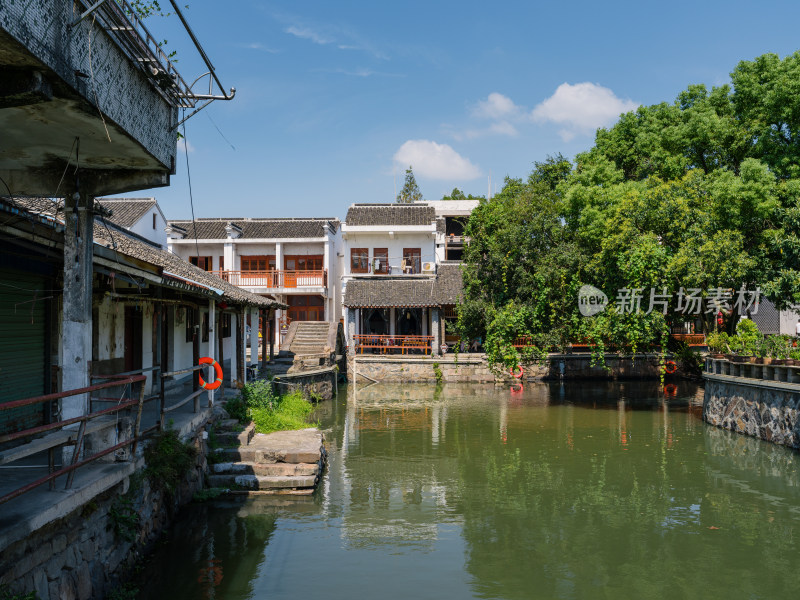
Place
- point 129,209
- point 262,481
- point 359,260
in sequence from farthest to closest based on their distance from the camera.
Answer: point 359,260 → point 129,209 → point 262,481

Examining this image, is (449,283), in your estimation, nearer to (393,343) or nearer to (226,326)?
(393,343)

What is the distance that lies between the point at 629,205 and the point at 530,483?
11.6m

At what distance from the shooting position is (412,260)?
1287 inches

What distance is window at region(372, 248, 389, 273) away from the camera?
1275 inches

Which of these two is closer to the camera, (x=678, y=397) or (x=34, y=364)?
(x=34, y=364)

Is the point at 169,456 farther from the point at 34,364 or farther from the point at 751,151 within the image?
the point at 751,151

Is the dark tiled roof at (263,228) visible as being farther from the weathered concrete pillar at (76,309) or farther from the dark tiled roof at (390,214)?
the weathered concrete pillar at (76,309)

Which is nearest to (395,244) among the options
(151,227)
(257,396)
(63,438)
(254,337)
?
(151,227)

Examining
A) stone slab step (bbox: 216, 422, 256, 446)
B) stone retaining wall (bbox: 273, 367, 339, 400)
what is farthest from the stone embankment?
stone retaining wall (bbox: 273, 367, 339, 400)

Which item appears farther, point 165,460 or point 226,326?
point 226,326

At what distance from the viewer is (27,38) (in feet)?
14.6

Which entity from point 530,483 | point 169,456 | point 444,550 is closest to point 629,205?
point 530,483

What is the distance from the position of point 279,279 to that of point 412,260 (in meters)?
7.45

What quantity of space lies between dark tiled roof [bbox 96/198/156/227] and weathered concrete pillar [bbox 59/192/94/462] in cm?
1937
